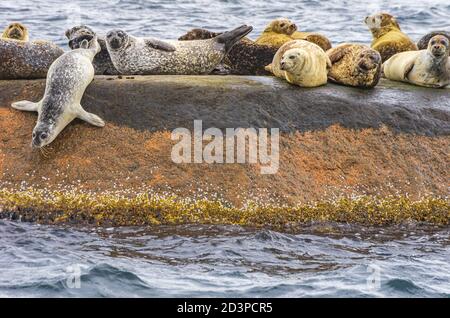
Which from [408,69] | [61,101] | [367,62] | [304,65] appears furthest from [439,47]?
[61,101]

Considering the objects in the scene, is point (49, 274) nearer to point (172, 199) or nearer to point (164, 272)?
point (164, 272)

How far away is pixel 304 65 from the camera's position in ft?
37.9

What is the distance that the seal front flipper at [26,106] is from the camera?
1106 cm

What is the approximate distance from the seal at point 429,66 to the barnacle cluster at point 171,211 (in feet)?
7.74

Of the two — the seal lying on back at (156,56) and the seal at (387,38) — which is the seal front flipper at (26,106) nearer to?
the seal lying on back at (156,56)

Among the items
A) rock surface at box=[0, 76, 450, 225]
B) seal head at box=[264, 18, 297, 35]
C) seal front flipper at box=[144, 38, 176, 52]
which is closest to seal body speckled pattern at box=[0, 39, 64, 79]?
rock surface at box=[0, 76, 450, 225]

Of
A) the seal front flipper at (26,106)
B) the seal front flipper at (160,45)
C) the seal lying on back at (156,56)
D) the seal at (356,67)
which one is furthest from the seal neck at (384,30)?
the seal front flipper at (26,106)

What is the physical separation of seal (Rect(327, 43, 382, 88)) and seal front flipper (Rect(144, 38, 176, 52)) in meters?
1.89

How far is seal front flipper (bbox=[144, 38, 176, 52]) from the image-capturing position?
12469 millimetres
